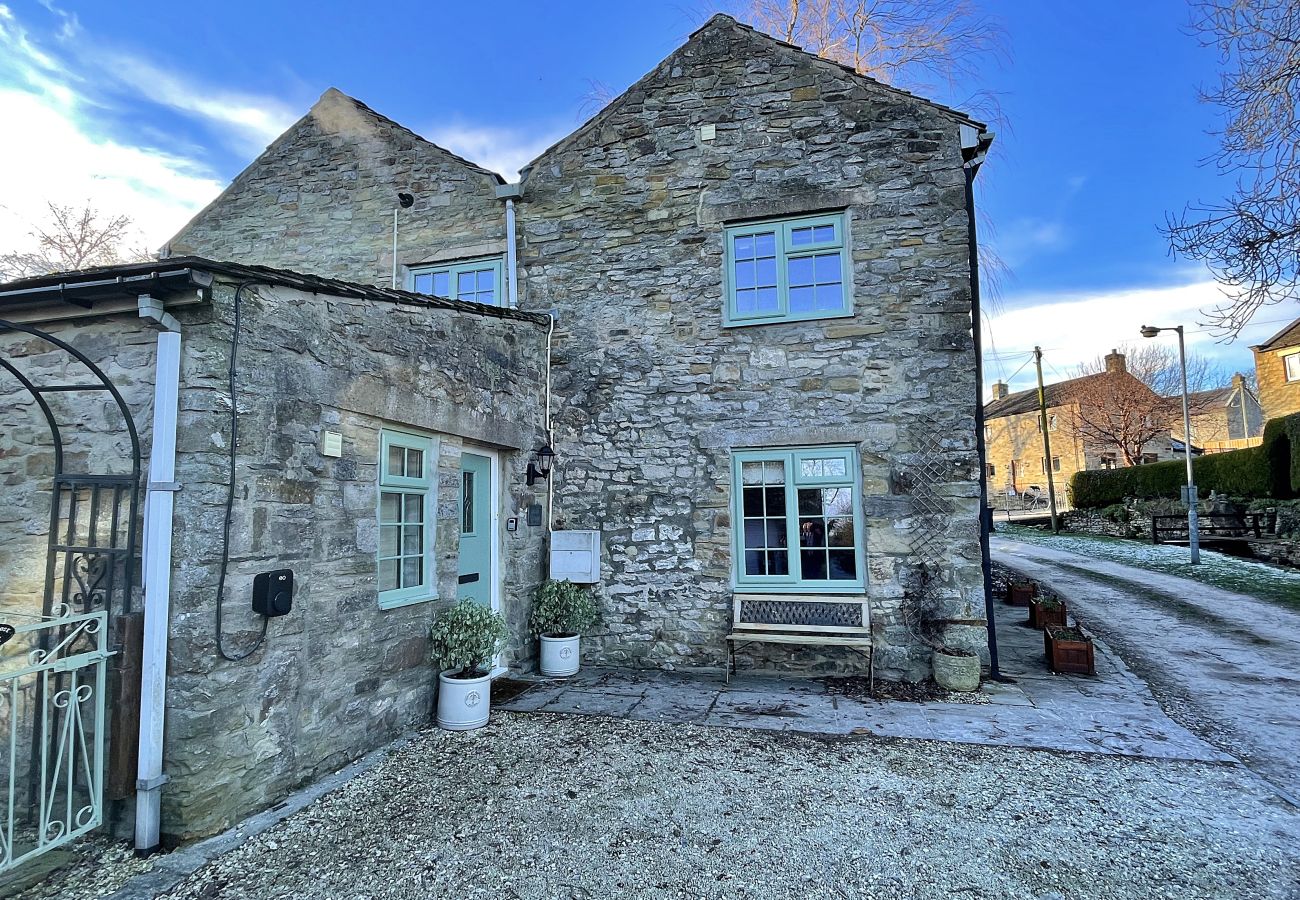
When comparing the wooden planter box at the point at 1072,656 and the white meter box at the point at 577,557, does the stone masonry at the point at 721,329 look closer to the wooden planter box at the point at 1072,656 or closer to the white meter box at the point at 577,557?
the white meter box at the point at 577,557

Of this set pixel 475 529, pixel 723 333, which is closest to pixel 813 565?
pixel 723 333

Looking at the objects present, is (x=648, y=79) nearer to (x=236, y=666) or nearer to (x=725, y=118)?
(x=725, y=118)

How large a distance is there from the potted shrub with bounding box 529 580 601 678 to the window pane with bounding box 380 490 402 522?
230 centimetres

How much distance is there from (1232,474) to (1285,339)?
475 inches

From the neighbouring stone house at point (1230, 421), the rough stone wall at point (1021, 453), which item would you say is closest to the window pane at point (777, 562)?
the rough stone wall at point (1021, 453)

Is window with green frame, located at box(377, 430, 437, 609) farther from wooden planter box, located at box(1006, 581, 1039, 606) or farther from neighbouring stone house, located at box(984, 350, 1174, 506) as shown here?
neighbouring stone house, located at box(984, 350, 1174, 506)

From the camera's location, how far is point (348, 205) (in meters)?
8.88

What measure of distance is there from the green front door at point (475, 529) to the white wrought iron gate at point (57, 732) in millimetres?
2881

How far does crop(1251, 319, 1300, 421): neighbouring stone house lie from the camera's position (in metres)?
24.1

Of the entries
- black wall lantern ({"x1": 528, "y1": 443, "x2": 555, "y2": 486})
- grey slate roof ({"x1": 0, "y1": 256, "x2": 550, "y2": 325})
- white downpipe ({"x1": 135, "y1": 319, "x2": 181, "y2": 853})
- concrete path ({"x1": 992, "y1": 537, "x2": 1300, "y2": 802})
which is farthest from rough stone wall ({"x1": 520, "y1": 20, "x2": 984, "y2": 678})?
white downpipe ({"x1": 135, "y1": 319, "x2": 181, "y2": 853})

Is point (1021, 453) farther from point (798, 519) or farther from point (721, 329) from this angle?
point (721, 329)

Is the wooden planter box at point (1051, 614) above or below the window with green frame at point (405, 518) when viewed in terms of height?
below

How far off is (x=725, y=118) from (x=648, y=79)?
117 centimetres

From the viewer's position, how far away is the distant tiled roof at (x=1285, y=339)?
24000 mm
